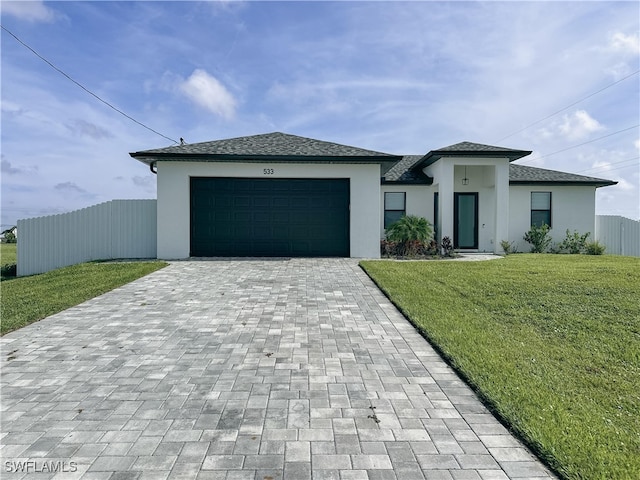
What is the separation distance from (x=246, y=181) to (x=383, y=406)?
1023cm

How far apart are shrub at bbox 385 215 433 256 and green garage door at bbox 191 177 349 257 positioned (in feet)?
6.57

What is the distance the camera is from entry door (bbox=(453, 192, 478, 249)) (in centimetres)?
1490

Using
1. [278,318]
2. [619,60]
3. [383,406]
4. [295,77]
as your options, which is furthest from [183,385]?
[619,60]

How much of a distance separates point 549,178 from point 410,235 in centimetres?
721

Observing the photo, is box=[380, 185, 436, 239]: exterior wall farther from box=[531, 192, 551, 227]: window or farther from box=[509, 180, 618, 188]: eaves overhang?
box=[531, 192, 551, 227]: window

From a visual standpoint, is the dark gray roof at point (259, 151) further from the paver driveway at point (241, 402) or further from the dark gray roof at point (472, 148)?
the paver driveway at point (241, 402)

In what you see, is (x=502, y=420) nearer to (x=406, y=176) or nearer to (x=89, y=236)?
(x=406, y=176)

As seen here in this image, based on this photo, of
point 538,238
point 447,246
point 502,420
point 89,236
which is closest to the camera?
point 502,420

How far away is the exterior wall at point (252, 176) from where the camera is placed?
11852mm

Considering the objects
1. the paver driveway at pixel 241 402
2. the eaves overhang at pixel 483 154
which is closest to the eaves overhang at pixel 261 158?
the eaves overhang at pixel 483 154

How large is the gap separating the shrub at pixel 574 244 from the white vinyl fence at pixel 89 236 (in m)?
16.2

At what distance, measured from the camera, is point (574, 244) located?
14477 millimetres

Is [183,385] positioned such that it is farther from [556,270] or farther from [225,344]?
[556,270]

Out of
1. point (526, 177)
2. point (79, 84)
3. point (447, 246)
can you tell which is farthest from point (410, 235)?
point (79, 84)
